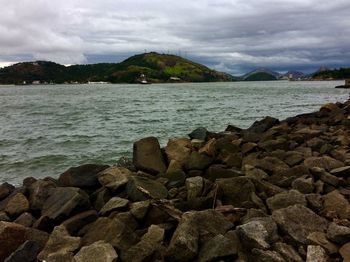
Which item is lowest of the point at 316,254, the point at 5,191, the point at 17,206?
the point at 5,191

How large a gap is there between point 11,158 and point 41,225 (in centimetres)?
1352

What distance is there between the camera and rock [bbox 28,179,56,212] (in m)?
11.0

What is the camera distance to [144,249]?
7500mm

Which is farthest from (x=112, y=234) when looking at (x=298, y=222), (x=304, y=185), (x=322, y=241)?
(x=304, y=185)

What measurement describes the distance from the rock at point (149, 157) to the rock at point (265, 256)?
666 centimetres

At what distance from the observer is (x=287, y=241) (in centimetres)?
784

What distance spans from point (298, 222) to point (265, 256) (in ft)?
4.69

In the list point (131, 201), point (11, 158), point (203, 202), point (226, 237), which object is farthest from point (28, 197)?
point (11, 158)

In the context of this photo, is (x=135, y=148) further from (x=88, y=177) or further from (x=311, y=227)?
(x=311, y=227)

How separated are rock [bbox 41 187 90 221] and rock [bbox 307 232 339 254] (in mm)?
5038

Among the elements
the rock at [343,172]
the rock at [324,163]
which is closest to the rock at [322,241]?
the rock at [343,172]

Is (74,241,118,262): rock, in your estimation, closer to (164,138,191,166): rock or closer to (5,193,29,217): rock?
(5,193,29,217): rock

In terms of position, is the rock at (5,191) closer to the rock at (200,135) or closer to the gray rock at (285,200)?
the gray rock at (285,200)

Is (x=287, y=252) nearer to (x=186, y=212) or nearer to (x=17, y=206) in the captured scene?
(x=186, y=212)
